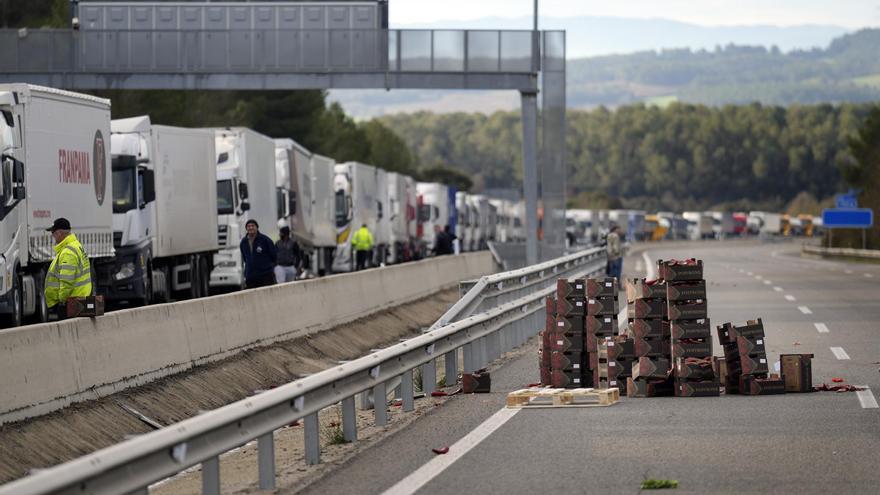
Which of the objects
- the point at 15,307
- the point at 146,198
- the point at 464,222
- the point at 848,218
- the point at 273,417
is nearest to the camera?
the point at 273,417

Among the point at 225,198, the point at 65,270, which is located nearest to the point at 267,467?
the point at 65,270

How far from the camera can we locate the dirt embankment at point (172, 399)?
1434cm

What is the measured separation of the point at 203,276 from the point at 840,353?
19.0m

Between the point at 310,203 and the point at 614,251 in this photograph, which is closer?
the point at 614,251

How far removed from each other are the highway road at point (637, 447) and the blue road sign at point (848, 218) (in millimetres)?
75019

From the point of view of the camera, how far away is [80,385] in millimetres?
15953

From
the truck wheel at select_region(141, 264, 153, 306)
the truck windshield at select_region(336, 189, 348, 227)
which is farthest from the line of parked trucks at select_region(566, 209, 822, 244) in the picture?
the truck wheel at select_region(141, 264, 153, 306)

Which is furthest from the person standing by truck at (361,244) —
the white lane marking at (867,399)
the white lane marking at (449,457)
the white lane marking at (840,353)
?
the white lane marking at (449,457)

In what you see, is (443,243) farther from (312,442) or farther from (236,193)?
(312,442)

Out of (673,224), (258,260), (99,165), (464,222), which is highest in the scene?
(99,165)

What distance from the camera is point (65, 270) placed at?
20906mm

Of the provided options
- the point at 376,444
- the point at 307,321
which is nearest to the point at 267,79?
the point at 307,321

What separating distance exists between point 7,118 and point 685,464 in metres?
15.3

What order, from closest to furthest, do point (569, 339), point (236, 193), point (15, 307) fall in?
point (569, 339) < point (15, 307) < point (236, 193)
